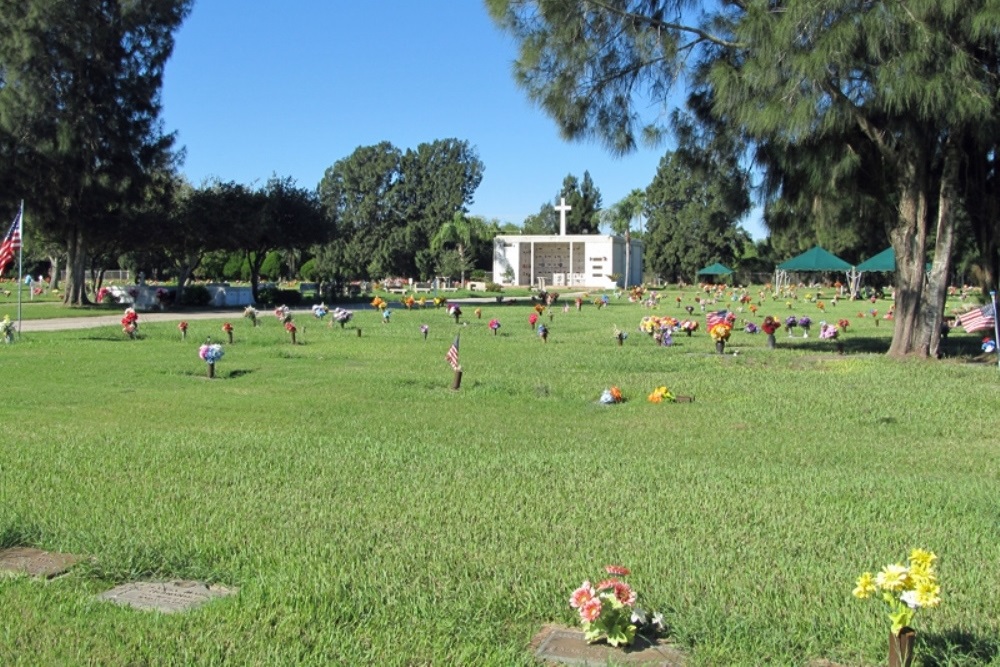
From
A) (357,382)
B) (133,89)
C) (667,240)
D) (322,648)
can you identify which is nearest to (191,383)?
(357,382)

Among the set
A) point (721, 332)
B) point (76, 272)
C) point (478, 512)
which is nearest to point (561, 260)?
point (76, 272)

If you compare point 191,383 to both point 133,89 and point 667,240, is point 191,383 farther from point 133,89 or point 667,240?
point 667,240

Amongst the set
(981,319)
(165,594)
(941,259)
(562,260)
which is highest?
(562,260)

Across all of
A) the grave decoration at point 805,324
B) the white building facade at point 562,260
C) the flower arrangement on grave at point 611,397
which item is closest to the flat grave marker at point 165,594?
the flower arrangement on grave at point 611,397

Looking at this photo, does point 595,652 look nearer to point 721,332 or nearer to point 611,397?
point 611,397

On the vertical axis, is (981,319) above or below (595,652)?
above

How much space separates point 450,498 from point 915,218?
12.9 m

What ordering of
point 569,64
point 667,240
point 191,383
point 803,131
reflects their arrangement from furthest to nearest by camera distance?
point 667,240, point 569,64, point 803,131, point 191,383

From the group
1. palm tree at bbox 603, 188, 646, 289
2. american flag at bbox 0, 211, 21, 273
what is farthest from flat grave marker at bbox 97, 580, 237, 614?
palm tree at bbox 603, 188, 646, 289

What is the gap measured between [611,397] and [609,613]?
792 cm

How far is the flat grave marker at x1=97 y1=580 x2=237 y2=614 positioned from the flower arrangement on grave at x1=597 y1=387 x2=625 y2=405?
752 cm

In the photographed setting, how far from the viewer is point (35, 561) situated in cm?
510

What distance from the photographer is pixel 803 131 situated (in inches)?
563

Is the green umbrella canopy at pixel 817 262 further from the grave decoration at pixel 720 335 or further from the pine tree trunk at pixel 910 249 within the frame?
the pine tree trunk at pixel 910 249
